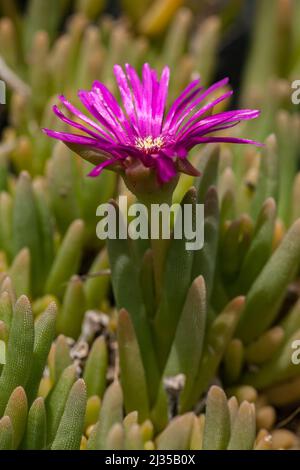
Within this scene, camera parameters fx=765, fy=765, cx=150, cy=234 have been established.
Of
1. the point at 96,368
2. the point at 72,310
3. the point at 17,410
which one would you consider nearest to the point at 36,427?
the point at 17,410

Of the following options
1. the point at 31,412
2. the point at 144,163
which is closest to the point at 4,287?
the point at 31,412

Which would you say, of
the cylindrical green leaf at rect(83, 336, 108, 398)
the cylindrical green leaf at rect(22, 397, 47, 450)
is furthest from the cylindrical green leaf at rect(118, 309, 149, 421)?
the cylindrical green leaf at rect(22, 397, 47, 450)

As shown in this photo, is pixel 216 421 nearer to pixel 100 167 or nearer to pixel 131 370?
pixel 131 370

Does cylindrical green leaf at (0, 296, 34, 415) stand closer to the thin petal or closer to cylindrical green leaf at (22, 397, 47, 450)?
cylindrical green leaf at (22, 397, 47, 450)

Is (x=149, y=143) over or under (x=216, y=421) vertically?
over

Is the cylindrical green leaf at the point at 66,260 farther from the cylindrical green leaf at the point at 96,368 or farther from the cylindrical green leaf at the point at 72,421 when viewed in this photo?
the cylindrical green leaf at the point at 72,421

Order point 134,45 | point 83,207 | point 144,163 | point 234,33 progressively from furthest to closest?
1. point 234,33
2. point 134,45
3. point 83,207
4. point 144,163

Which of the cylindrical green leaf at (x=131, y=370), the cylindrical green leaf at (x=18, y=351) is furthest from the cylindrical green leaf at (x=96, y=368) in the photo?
the cylindrical green leaf at (x=18, y=351)

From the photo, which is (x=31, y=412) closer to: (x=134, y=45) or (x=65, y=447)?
(x=65, y=447)
